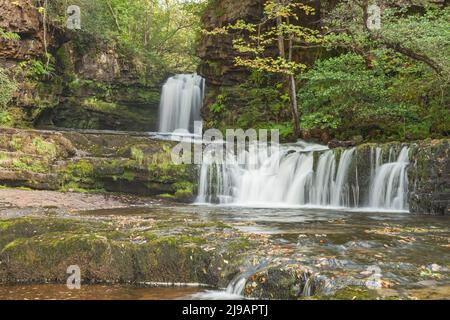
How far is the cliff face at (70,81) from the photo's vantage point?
1892cm

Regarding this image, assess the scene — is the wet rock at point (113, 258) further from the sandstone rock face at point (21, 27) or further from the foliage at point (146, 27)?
the foliage at point (146, 27)

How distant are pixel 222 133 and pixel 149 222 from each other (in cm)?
1309

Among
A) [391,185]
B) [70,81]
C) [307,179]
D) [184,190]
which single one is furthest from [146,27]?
[391,185]

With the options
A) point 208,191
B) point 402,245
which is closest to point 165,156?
point 208,191

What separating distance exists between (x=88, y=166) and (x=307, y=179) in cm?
648

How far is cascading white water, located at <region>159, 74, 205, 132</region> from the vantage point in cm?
2295

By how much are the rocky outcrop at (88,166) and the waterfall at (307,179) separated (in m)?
1.06

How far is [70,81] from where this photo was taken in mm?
22422

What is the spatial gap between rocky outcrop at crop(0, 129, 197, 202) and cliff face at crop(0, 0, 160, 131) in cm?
690

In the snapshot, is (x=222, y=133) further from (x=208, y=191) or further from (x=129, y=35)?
(x=129, y=35)

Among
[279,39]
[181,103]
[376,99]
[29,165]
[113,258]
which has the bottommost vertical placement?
[113,258]

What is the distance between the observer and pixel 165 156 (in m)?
13.6

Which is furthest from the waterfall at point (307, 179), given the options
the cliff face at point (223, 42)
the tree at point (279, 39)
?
the cliff face at point (223, 42)

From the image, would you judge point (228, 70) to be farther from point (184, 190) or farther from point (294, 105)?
point (184, 190)
